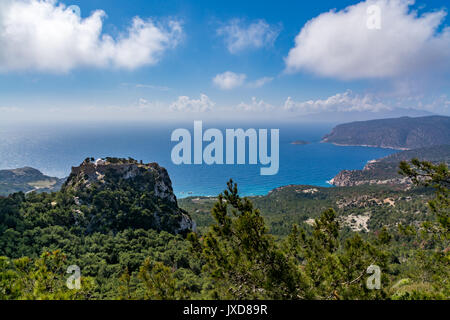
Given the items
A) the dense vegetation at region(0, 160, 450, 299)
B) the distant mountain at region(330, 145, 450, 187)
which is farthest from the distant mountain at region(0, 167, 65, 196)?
the distant mountain at region(330, 145, 450, 187)

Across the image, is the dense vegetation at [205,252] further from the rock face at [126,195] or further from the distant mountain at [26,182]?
the distant mountain at [26,182]

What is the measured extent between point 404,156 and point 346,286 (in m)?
184

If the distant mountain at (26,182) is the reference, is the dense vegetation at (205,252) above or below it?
above

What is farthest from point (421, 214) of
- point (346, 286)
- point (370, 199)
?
point (346, 286)

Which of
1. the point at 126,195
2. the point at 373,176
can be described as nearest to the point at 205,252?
the point at 126,195

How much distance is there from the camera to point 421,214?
49031 mm

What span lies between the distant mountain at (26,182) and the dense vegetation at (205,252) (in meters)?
60.2

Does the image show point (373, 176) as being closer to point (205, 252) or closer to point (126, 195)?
point (126, 195)

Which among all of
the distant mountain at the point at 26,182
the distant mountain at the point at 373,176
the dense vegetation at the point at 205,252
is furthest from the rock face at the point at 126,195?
the distant mountain at the point at 373,176

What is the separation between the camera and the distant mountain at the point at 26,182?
231 feet

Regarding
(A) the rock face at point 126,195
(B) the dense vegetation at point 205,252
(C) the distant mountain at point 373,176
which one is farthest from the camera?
(C) the distant mountain at point 373,176

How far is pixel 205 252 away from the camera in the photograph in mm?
5602

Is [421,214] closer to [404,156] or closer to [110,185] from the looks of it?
[110,185]

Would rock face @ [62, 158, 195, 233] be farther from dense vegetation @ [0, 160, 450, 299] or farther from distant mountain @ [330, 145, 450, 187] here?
distant mountain @ [330, 145, 450, 187]
